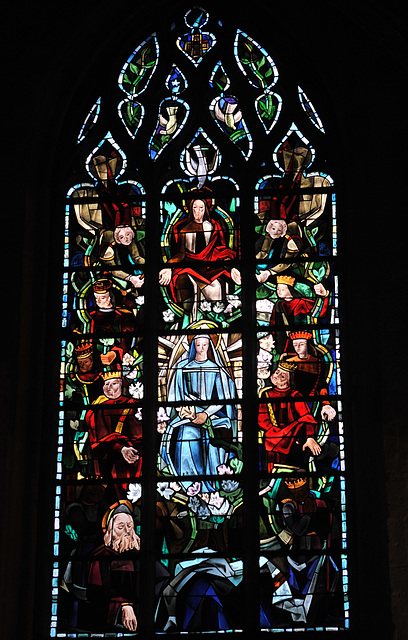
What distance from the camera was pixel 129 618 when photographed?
8.52 meters

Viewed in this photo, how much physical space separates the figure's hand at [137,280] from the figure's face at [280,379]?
116 centimetres

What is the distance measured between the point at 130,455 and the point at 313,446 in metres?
1.20

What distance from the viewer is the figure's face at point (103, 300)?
30.9ft

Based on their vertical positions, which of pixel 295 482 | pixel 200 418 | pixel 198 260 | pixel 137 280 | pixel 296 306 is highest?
pixel 198 260

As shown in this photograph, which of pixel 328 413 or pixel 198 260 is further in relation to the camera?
pixel 198 260

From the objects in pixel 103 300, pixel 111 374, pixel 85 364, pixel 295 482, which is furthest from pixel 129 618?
pixel 103 300

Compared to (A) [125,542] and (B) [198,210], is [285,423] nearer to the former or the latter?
(A) [125,542]

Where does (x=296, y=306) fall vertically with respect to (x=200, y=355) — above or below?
above

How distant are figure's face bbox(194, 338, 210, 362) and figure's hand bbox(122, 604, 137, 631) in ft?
5.65

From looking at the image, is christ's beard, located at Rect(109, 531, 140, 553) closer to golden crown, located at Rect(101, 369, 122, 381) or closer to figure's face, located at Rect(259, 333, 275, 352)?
golden crown, located at Rect(101, 369, 122, 381)

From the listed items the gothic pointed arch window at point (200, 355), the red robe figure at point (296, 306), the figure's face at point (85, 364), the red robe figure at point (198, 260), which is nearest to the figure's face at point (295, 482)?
the gothic pointed arch window at point (200, 355)

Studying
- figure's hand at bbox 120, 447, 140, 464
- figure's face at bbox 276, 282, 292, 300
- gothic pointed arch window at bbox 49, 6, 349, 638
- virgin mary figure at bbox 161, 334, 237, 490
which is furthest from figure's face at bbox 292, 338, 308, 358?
figure's hand at bbox 120, 447, 140, 464
